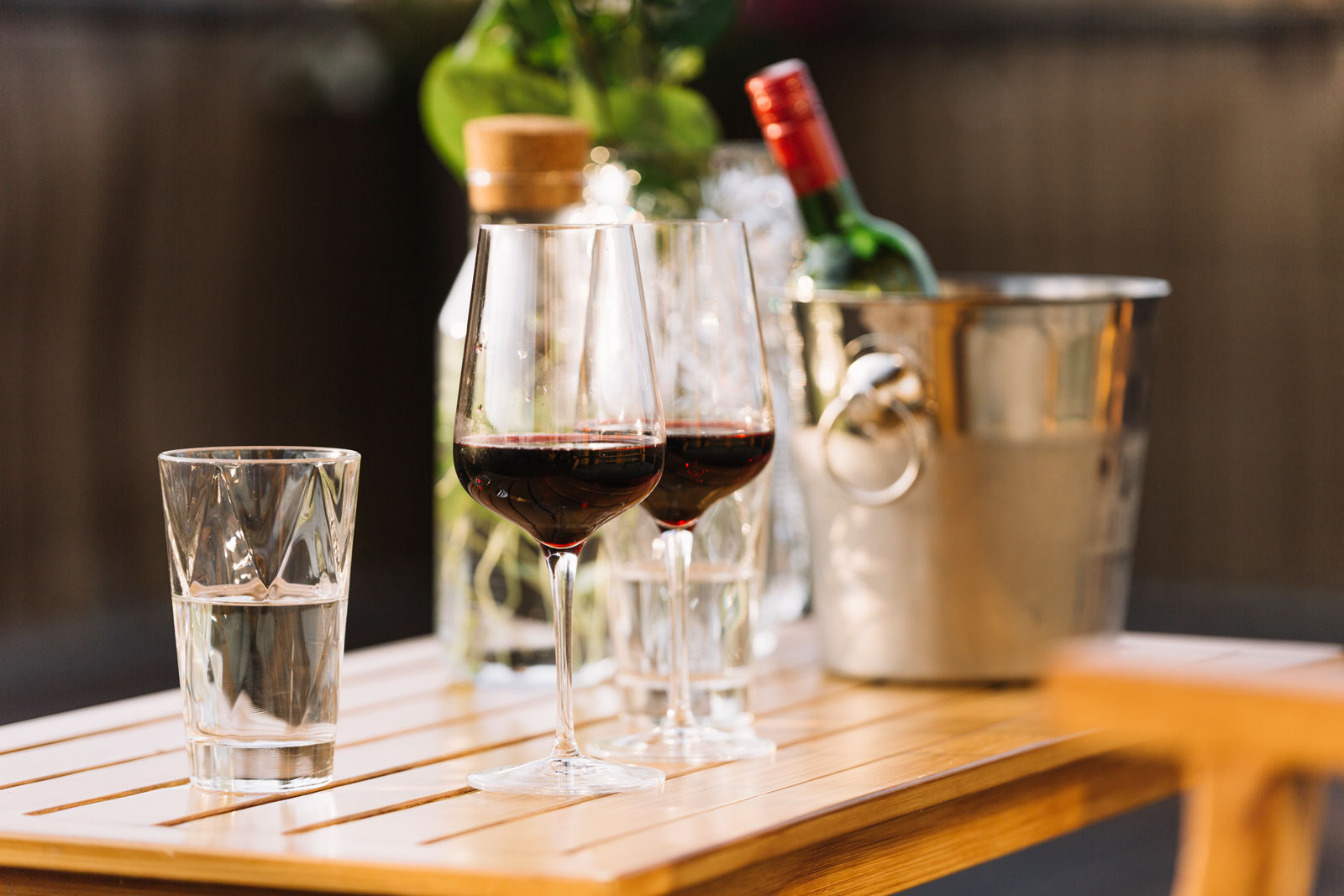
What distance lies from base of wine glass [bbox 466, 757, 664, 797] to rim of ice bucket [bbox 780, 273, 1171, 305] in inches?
Result: 14.9

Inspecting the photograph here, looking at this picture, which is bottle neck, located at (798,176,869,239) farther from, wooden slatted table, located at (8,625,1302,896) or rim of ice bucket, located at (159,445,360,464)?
rim of ice bucket, located at (159,445,360,464)

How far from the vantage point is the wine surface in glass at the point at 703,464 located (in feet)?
3.16

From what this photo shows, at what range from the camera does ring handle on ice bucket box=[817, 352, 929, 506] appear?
1147mm

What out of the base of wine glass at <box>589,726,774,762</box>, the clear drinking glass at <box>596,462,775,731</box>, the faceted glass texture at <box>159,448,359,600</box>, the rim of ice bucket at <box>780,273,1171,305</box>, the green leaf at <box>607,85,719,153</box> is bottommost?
the base of wine glass at <box>589,726,774,762</box>

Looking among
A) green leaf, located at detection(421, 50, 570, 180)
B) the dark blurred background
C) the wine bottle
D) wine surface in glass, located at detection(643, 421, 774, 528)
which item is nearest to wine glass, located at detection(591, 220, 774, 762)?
wine surface in glass, located at detection(643, 421, 774, 528)

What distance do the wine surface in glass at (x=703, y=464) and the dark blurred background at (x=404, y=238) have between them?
2.21 meters

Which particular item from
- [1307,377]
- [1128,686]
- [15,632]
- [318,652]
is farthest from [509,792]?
[1307,377]

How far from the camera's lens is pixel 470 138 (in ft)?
3.89

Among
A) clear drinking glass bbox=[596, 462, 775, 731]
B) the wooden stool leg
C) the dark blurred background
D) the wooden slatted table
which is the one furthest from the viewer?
the dark blurred background

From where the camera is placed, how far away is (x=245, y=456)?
943mm

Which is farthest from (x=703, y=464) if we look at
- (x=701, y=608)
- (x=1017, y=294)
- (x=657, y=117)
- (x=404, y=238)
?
(x=404, y=238)

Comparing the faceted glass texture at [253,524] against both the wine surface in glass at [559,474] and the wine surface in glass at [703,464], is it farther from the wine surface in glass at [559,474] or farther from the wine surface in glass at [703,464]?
the wine surface in glass at [703,464]

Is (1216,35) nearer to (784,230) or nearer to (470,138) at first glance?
(784,230)

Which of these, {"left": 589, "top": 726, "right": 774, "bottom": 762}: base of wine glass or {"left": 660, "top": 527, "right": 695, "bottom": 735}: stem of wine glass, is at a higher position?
{"left": 660, "top": 527, "right": 695, "bottom": 735}: stem of wine glass
